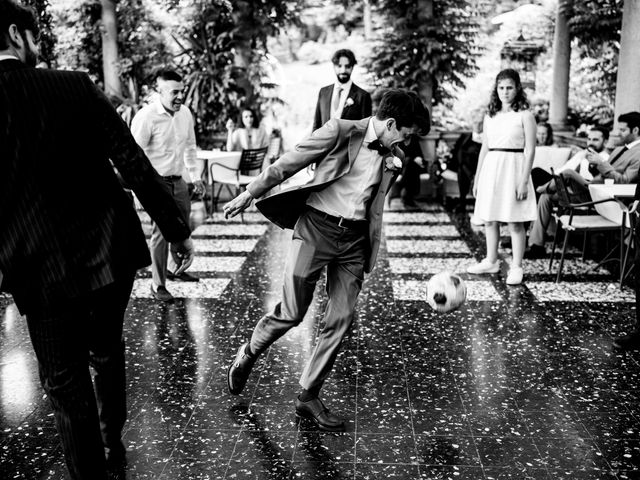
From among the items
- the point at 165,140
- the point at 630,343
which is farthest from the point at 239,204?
the point at 630,343

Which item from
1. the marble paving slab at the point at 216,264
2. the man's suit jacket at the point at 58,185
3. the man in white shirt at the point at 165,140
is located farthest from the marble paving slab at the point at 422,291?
the man's suit jacket at the point at 58,185

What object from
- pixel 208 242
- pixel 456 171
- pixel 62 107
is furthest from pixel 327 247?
pixel 456 171

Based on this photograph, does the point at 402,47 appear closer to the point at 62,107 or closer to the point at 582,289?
the point at 582,289

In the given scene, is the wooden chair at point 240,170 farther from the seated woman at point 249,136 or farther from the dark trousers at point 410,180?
the dark trousers at point 410,180

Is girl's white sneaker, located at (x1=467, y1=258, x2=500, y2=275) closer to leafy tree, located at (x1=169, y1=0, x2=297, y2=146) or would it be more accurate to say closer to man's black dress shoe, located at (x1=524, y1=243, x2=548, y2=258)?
man's black dress shoe, located at (x1=524, y1=243, x2=548, y2=258)

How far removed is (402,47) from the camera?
11.6 meters

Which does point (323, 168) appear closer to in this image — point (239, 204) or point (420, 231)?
point (239, 204)

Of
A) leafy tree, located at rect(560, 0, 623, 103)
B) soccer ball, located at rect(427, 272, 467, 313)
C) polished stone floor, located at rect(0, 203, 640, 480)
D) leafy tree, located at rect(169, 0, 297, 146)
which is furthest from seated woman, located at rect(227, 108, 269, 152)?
soccer ball, located at rect(427, 272, 467, 313)

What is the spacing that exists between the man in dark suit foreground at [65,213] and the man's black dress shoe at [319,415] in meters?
1.18

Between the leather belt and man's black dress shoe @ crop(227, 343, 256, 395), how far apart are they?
82 cm

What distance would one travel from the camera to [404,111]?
3.32 meters

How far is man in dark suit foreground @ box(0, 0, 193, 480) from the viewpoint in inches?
93.7

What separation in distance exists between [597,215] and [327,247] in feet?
14.3

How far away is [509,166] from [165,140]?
9.56 feet
